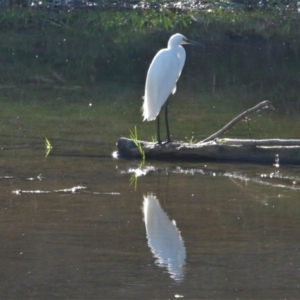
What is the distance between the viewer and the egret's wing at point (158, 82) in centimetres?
841

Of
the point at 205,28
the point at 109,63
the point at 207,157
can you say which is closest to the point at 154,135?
the point at 207,157

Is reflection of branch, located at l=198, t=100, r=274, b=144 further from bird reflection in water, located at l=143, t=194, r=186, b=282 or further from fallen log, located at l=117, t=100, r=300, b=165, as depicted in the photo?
bird reflection in water, located at l=143, t=194, r=186, b=282

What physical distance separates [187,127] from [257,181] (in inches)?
108

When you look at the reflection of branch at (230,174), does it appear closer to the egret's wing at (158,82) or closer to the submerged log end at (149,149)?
the submerged log end at (149,149)

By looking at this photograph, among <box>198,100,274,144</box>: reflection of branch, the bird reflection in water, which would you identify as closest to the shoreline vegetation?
<box>198,100,274,144</box>: reflection of branch

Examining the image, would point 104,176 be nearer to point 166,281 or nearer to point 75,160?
point 75,160

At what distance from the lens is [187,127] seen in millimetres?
9586

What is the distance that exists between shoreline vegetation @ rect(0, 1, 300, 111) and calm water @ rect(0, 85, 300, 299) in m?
4.38

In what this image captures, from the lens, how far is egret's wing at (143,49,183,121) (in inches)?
331

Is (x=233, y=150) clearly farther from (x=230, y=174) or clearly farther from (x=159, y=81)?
(x=159, y=81)

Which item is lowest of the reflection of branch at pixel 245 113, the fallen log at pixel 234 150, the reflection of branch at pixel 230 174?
the reflection of branch at pixel 230 174

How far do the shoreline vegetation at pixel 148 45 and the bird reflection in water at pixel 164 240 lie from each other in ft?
19.4

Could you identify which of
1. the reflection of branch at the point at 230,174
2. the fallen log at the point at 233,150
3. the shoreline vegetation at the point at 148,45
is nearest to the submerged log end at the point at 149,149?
the fallen log at the point at 233,150

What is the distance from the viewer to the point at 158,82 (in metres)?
8.43
